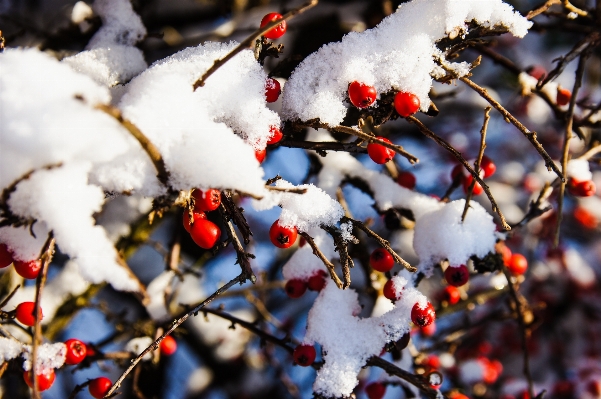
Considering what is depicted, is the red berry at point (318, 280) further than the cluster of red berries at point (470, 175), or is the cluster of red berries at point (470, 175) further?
the cluster of red berries at point (470, 175)

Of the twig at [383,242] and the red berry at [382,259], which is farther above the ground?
the twig at [383,242]

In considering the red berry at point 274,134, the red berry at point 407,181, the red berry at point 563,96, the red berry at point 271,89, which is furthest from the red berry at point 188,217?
the red berry at point 563,96

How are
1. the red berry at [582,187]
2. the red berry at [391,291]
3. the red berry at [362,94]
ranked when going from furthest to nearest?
the red berry at [582,187], the red berry at [391,291], the red berry at [362,94]

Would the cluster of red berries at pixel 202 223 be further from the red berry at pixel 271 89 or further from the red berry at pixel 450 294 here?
the red berry at pixel 450 294

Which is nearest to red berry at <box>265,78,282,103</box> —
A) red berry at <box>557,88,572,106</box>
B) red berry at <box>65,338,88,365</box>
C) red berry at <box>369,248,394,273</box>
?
red berry at <box>369,248,394,273</box>

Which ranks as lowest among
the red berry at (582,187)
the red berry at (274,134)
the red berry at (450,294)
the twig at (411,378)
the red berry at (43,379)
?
the red berry at (450,294)

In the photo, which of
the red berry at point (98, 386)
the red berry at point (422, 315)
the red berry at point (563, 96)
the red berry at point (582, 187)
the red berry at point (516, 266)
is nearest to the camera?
the red berry at point (422, 315)

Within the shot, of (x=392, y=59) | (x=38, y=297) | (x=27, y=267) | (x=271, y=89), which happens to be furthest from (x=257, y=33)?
(x=27, y=267)

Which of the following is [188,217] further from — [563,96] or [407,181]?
[563,96]
